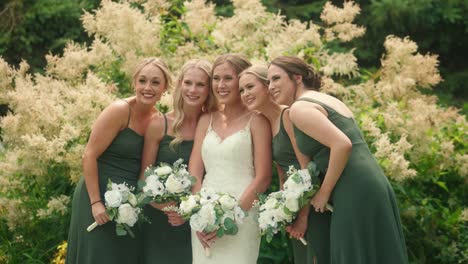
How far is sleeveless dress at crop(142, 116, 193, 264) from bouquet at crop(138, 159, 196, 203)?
1.17ft

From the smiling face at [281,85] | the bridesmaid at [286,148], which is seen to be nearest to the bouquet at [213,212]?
the bridesmaid at [286,148]

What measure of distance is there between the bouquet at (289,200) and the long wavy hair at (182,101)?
3.41 ft

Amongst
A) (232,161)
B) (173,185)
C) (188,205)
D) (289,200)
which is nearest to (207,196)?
(188,205)

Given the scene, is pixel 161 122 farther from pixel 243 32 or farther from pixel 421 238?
pixel 421 238

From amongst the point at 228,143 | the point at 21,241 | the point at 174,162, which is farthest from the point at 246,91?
the point at 21,241

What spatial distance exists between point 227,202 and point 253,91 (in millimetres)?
850

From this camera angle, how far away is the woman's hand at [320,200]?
16.7 feet

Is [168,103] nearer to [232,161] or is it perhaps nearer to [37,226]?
[232,161]

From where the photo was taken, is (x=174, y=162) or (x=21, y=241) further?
(x=21, y=241)

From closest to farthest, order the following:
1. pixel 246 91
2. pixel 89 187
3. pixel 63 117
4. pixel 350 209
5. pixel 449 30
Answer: pixel 350 209, pixel 246 91, pixel 89 187, pixel 63 117, pixel 449 30

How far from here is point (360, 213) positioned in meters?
5.01

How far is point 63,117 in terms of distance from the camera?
23.5ft

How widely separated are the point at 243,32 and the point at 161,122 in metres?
2.34

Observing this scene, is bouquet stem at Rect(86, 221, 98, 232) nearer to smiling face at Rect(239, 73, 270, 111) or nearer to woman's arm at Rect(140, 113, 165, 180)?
woman's arm at Rect(140, 113, 165, 180)
